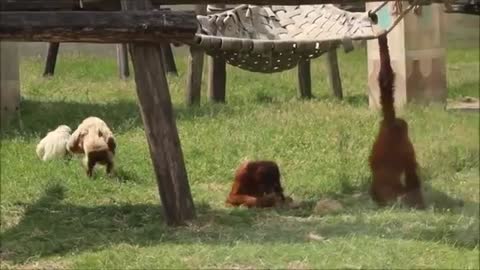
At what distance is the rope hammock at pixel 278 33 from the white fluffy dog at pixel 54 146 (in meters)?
0.85

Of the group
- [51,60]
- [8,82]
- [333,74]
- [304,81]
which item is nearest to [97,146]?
[8,82]

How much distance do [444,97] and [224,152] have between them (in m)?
1.46

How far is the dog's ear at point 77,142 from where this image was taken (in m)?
4.76

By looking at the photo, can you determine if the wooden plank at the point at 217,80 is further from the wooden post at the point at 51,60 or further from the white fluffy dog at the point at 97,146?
the white fluffy dog at the point at 97,146

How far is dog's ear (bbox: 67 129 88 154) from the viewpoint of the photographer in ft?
15.6

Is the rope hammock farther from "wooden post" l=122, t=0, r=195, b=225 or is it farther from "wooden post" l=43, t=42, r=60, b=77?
"wooden post" l=43, t=42, r=60, b=77

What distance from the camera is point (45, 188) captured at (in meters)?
4.40

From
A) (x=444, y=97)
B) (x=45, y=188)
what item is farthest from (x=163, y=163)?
(x=444, y=97)

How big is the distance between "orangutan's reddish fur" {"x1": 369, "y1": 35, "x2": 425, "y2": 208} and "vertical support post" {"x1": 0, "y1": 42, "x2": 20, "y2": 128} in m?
2.87

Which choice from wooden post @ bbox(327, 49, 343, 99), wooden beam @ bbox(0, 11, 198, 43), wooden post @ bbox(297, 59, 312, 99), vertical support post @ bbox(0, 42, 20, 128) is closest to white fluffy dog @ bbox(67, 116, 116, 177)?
wooden beam @ bbox(0, 11, 198, 43)

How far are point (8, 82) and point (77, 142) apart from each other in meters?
1.66

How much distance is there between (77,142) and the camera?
4.80 metres

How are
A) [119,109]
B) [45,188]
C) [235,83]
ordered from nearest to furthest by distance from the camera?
[45,188], [119,109], [235,83]

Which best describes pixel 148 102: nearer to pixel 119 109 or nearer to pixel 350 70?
pixel 119 109
